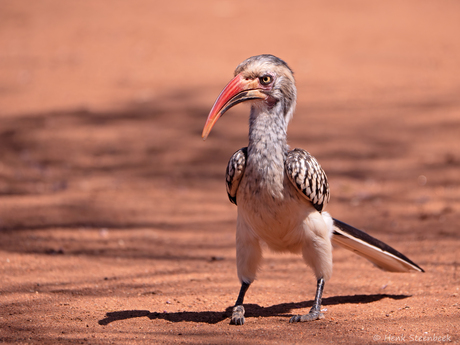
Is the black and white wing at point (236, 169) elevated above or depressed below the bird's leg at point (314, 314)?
above

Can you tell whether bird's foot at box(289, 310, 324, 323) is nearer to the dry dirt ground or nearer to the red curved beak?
the dry dirt ground

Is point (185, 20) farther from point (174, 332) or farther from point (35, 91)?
point (174, 332)

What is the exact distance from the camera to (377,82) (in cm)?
1124

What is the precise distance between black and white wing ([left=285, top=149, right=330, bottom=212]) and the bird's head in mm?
371

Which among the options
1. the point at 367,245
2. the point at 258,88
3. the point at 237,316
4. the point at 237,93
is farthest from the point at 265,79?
the point at 237,316

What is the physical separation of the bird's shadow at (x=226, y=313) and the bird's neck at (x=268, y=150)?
3.36 feet

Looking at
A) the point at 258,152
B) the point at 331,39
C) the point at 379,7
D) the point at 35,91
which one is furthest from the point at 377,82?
the point at 258,152

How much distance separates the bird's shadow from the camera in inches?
152

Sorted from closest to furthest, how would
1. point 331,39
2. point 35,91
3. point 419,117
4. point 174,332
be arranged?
point 174,332
point 419,117
point 35,91
point 331,39

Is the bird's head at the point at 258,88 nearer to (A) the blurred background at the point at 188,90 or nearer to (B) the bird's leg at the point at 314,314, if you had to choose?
(B) the bird's leg at the point at 314,314

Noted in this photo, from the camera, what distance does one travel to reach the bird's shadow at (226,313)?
3.87 metres

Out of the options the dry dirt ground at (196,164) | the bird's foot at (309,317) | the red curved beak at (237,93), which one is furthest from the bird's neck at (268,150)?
the dry dirt ground at (196,164)

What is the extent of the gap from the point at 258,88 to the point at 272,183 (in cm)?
70

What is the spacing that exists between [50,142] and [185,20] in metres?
7.70
